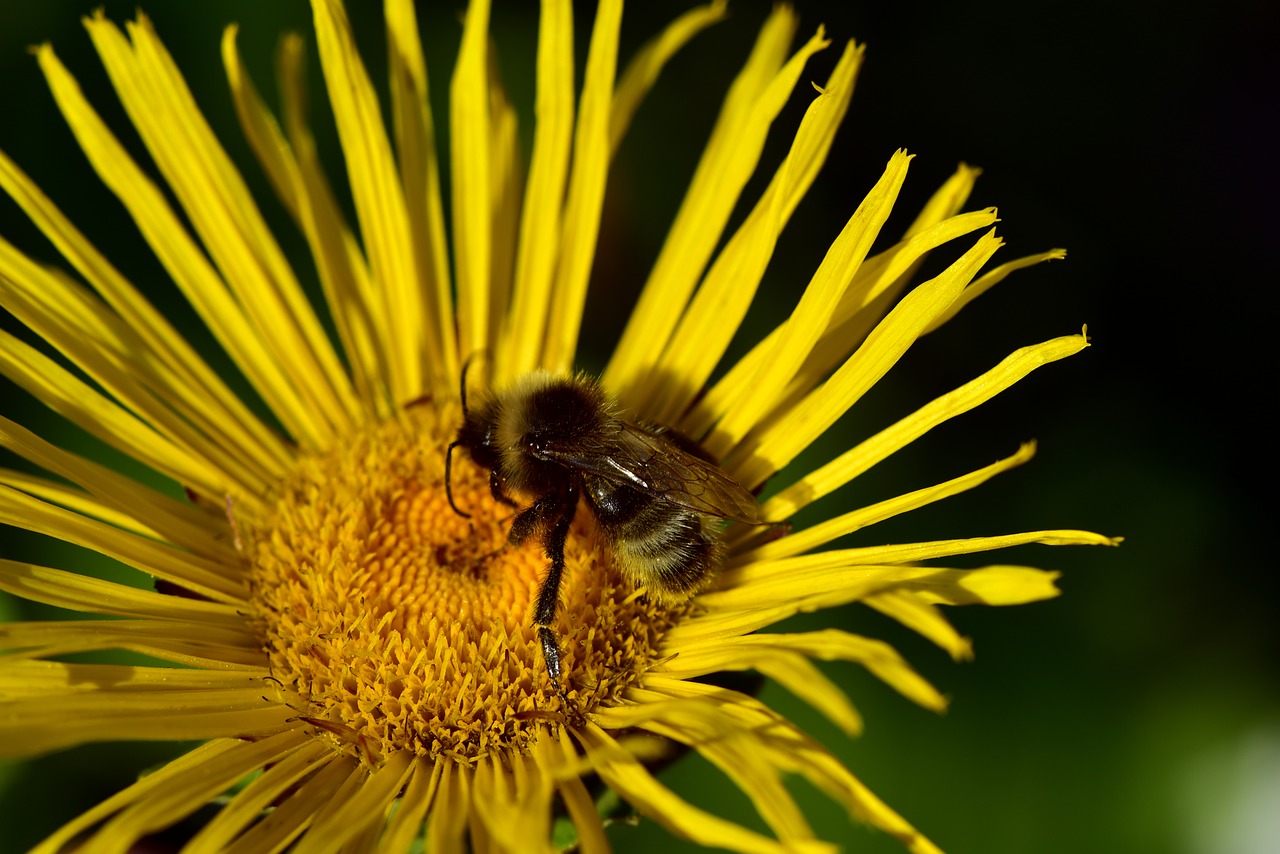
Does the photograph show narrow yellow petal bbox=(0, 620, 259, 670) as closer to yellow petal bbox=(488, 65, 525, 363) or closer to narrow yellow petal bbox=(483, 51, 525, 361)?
narrow yellow petal bbox=(483, 51, 525, 361)

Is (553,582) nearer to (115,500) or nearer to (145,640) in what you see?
(145,640)

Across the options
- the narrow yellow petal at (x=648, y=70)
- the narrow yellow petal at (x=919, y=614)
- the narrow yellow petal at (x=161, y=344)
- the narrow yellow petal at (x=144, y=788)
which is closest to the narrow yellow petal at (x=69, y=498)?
the narrow yellow petal at (x=161, y=344)

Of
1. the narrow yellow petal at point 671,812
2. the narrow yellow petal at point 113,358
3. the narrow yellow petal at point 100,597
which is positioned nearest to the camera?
the narrow yellow petal at point 671,812

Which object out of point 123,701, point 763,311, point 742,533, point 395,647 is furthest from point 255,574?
point 763,311

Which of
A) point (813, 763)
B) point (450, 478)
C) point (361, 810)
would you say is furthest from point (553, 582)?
point (813, 763)

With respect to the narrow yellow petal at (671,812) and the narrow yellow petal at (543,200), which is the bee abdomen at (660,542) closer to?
the narrow yellow petal at (671,812)

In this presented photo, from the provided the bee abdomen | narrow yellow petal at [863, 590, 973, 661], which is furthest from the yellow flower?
the bee abdomen
